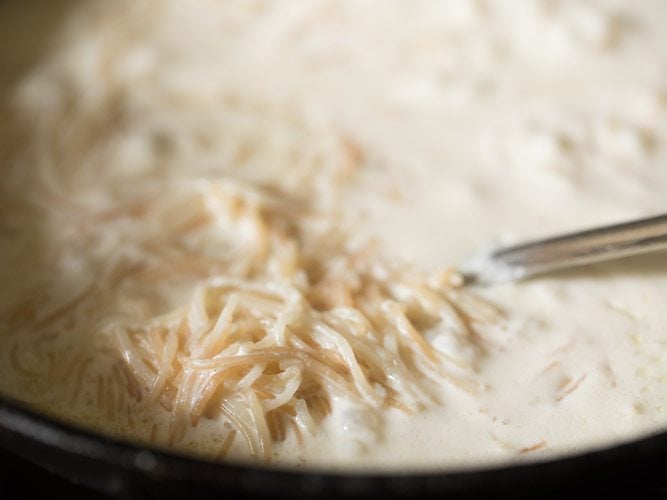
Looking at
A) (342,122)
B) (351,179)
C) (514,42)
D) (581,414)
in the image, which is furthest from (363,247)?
(514,42)

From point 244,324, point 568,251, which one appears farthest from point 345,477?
point 568,251

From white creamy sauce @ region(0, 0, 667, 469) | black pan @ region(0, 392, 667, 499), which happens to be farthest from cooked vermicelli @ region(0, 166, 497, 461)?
black pan @ region(0, 392, 667, 499)

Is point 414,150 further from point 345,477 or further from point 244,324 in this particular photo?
point 345,477

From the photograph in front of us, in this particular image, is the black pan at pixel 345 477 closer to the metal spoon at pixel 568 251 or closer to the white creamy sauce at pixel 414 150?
the white creamy sauce at pixel 414 150

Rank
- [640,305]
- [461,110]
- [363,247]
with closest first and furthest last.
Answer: [640,305] → [363,247] → [461,110]

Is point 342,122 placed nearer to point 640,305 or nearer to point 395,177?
point 395,177

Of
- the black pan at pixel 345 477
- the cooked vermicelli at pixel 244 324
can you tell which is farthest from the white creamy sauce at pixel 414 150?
the black pan at pixel 345 477

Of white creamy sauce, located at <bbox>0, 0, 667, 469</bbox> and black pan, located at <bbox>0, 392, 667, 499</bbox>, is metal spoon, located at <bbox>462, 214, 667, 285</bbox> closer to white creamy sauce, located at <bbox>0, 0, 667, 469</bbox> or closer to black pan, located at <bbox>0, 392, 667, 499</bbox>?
white creamy sauce, located at <bbox>0, 0, 667, 469</bbox>
